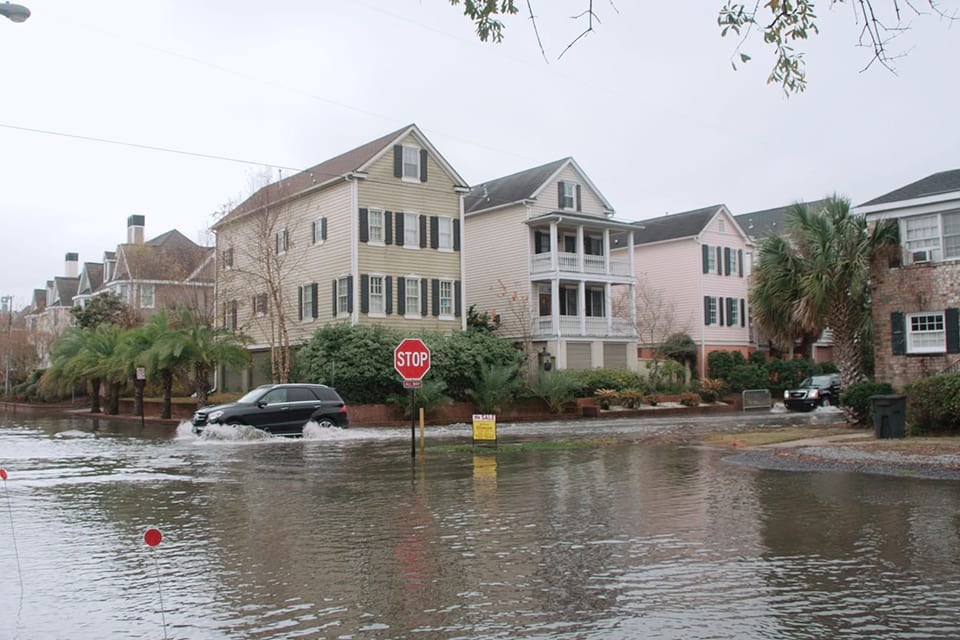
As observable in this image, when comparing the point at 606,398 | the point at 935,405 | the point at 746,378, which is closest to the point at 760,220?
the point at 746,378

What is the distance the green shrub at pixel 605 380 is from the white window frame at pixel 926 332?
16818 millimetres

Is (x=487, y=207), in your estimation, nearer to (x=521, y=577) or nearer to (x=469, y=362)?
(x=469, y=362)

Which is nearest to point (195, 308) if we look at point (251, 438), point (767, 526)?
point (251, 438)

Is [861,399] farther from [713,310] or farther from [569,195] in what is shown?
[713,310]

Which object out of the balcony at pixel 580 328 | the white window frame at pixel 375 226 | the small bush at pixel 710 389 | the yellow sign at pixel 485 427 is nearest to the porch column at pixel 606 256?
the balcony at pixel 580 328

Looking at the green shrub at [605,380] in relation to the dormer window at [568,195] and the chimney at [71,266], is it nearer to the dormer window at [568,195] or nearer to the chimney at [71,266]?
the dormer window at [568,195]

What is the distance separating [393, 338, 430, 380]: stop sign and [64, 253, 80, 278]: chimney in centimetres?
7874

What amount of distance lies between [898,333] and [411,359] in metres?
15.4

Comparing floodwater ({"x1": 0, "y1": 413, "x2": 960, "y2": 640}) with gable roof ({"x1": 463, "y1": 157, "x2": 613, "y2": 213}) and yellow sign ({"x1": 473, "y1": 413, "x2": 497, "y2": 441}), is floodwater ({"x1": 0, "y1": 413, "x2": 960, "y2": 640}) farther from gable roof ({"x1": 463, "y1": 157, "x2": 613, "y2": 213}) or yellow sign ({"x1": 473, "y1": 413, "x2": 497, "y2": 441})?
gable roof ({"x1": 463, "y1": 157, "x2": 613, "y2": 213})

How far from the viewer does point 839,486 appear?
1380cm

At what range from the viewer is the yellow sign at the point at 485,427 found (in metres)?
21.3

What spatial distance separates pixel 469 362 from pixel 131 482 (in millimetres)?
22292

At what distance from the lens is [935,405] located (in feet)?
66.6

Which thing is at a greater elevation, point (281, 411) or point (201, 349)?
point (201, 349)
